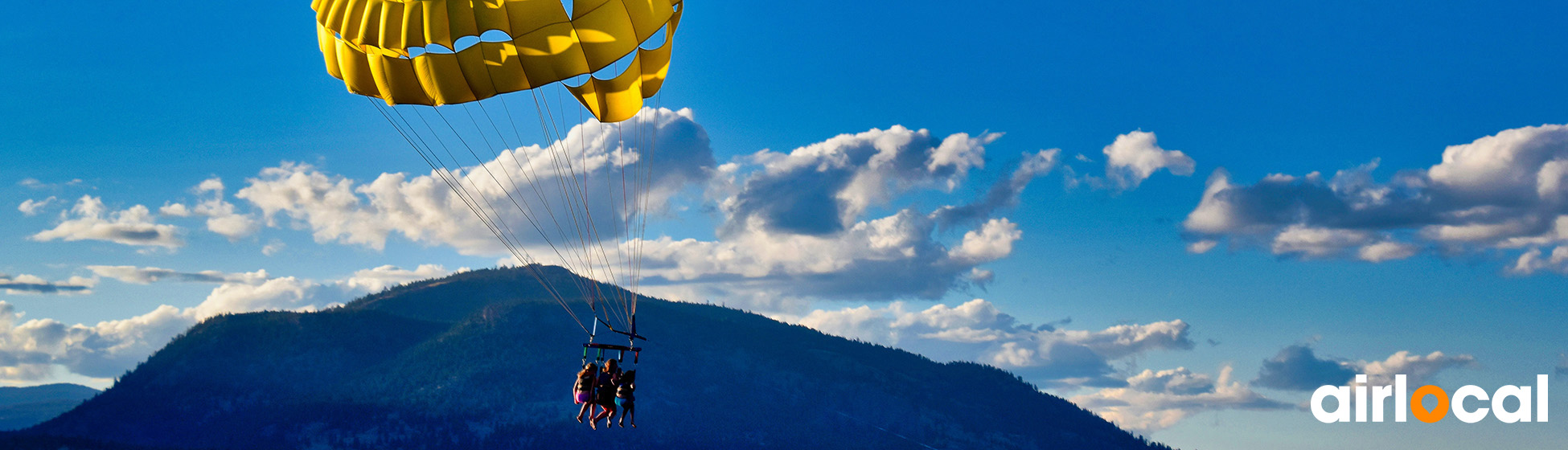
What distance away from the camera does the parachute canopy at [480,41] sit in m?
23.9

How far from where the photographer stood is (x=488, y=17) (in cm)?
2386

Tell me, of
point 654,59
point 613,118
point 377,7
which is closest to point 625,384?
point 613,118

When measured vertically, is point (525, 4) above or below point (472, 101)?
above

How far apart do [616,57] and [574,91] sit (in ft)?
13.4

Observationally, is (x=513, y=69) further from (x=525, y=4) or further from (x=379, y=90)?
(x=379, y=90)

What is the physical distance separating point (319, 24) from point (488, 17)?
6.37 meters

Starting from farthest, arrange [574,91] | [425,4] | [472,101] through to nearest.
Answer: [574,91] → [472,101] → [425,4]

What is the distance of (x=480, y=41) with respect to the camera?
82.0ft

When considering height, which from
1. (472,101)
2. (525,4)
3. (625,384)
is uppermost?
(525,4)

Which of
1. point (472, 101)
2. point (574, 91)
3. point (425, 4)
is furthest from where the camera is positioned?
point (574, 91)

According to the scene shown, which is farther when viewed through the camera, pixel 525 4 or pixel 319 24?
pixel 319 24

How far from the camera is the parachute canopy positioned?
23.9 m

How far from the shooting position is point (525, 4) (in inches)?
940

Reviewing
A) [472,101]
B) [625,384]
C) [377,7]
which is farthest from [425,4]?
[625,384]
